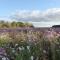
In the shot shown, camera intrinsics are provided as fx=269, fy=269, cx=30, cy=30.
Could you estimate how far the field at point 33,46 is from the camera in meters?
5.41

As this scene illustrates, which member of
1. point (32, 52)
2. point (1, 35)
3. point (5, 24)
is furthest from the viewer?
point (5, 24)

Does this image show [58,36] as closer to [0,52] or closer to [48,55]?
[48,55]

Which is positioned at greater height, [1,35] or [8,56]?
[1,35]

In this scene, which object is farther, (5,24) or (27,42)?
(5,24)

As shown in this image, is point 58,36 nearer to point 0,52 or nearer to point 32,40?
point 32,40

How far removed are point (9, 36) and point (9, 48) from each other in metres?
0.40

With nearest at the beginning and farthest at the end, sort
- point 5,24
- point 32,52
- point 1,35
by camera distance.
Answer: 1. point 32,52
2. point 1,35
3. point 5,24

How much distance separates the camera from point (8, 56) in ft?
18.0

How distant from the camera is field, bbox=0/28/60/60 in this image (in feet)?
17.7

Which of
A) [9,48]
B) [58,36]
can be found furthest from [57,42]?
[9,48]

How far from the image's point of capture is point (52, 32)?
223 inches

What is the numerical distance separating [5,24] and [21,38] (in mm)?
17709

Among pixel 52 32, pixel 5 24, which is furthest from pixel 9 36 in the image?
pixel 5 24

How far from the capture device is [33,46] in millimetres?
5457
